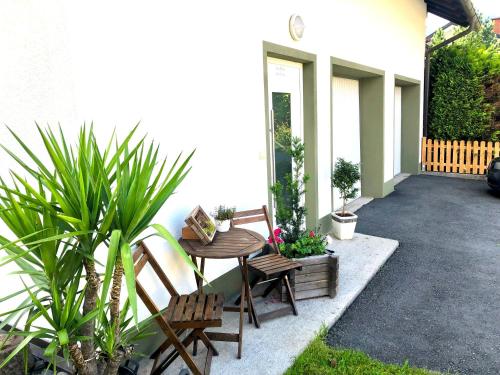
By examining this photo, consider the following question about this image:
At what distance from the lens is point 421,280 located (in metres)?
4.25

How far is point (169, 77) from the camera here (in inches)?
117

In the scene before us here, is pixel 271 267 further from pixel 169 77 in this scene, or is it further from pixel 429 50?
pixel 429 50

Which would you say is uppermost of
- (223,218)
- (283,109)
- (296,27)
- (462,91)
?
(296,27)

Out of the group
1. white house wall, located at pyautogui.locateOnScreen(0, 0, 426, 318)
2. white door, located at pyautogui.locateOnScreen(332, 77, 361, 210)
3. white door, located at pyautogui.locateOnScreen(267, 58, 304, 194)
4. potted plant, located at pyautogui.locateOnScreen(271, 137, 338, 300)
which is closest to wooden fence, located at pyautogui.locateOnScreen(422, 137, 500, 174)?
white door, located at pyautogui.locateOnScreen(332, 77, 361, 210)

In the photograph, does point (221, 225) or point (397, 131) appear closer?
point (221, 225)

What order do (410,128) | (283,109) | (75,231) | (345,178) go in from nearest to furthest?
(75,231), (283,109), (345,178), (410,128)

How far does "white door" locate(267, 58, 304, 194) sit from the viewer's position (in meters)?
4.57

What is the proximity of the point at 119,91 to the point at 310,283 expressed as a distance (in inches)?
95.5

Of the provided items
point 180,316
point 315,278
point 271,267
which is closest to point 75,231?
point 180,316

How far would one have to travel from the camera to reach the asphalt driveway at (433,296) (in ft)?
9.83

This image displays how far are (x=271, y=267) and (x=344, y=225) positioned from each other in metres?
2.14

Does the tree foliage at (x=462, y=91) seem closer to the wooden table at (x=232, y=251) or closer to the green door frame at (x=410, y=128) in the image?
the green door frame at (x=410, y=128)

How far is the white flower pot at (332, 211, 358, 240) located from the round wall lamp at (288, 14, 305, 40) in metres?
2.38

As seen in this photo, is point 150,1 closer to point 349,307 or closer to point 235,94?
point 235,94
